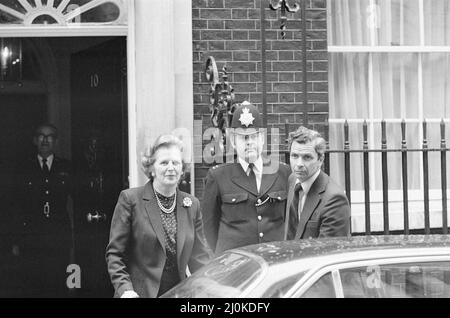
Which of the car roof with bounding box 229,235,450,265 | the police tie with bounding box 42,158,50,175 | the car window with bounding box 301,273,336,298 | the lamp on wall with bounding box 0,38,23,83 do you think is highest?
the lamp on wall with bounding box 0,38,23,83

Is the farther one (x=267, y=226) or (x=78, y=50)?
(x=78, y=50)

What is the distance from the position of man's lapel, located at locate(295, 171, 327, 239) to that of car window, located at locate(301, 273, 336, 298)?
206 centimetres

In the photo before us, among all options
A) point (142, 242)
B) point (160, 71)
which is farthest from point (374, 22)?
point (142, 242)

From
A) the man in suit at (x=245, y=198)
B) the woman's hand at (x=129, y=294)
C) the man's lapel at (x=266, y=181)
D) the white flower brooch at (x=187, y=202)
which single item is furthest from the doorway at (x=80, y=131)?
the woman's hand at (x=129, y=294)

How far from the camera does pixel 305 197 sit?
628 centimetres

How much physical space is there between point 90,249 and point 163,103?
2196 mm

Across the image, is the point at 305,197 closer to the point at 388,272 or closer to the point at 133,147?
the point at 388,272

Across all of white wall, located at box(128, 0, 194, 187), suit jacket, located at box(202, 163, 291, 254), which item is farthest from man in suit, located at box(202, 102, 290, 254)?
white wall, located at box(128, 0, 194, 187)

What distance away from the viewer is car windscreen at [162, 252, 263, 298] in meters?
4.22

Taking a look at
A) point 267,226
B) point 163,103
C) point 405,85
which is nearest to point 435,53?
point 405,85

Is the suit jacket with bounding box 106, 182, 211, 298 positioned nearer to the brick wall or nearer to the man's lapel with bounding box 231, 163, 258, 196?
the man's lapel with bounding box 231, 163, 258, 196

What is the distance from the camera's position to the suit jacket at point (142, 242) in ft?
19.0

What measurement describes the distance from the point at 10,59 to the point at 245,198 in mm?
3980

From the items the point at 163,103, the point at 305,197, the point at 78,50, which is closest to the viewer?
the point at 305,197
